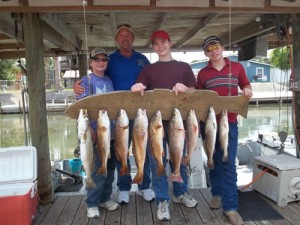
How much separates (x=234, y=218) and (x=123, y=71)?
1.76 metres

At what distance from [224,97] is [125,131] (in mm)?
951

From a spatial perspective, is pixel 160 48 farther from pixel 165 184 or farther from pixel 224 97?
pixel 165 184

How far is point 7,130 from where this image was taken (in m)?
18.3

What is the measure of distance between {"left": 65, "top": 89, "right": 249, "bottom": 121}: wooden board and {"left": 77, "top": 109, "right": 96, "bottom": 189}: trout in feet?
0.43

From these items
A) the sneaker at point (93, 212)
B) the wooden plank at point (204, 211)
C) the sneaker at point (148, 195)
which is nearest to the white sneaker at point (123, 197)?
the sneaker at point (148, 195)

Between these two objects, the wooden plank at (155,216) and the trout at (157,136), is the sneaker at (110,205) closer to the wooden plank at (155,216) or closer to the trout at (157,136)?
the wooden plank at (155,216)

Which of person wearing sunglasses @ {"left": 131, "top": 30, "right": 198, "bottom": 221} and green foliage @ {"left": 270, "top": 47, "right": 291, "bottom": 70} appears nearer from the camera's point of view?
person wearing sunglasses @ {"left": 131, "top": 30, "right": 198, "bottom": 221}

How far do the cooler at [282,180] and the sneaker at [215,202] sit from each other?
0.62 metres

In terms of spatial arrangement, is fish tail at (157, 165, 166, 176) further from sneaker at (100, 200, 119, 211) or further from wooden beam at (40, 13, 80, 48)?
wooden beam at (40, 13, 80, 48)

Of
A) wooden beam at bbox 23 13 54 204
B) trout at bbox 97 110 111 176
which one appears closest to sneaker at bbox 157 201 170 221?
trout at bbox 97 110 111 176

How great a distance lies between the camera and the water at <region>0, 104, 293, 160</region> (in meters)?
13.3

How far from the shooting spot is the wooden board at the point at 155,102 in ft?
9.14

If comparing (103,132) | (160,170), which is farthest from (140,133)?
(160,170)

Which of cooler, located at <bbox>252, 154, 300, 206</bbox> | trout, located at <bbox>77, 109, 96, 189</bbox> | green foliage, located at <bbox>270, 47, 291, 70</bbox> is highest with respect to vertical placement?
green foliage, located at <bbox>270, 47, 291, 70</bbox>
